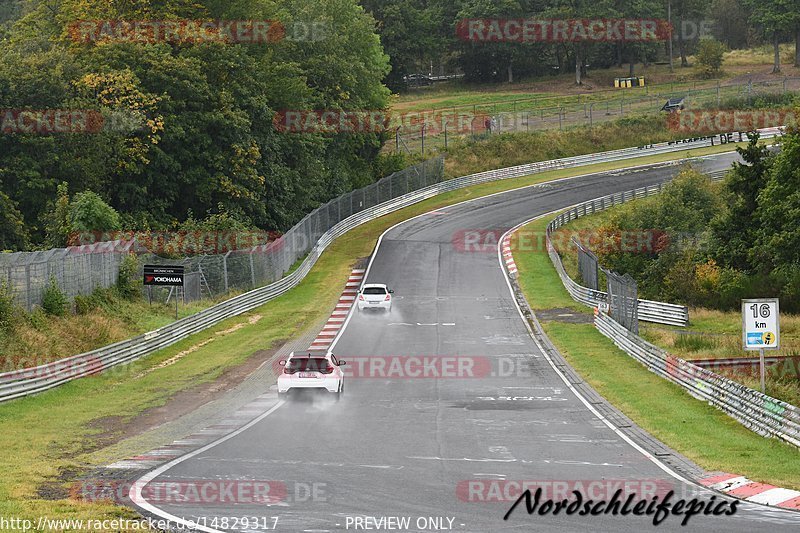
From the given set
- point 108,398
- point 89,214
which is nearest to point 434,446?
point 108,398

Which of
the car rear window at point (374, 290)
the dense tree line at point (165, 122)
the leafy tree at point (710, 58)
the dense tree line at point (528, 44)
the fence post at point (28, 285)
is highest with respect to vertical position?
the dense tree line at point (528, 44)

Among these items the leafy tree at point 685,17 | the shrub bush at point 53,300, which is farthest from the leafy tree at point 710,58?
the shrub bush at point 53,300

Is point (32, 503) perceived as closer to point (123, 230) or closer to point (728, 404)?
point (728, 404)

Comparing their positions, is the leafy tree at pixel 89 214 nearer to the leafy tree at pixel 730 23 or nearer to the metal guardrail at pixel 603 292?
the metal guardrail at pixel 603 292

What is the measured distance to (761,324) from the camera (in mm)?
24672

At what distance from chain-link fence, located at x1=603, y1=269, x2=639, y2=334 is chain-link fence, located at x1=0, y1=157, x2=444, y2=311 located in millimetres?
18734

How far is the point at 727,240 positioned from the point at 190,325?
3051 centimetres

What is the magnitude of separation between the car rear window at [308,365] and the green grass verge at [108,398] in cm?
454

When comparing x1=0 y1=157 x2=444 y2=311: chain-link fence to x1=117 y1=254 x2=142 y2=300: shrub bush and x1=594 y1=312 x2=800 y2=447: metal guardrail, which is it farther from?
x1=594 y1=312 x2=800 y2=447: metal guardrail

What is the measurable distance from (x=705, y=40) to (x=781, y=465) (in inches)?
4717

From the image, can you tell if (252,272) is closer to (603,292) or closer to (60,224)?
(60,224)

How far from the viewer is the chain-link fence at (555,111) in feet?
335

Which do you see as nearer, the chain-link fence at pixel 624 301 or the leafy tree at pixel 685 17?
the chain-link fence at pixel 624 301

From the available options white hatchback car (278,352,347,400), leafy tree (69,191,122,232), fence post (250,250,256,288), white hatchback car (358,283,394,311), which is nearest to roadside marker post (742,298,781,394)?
white hatchback car (278,352,347,400)
